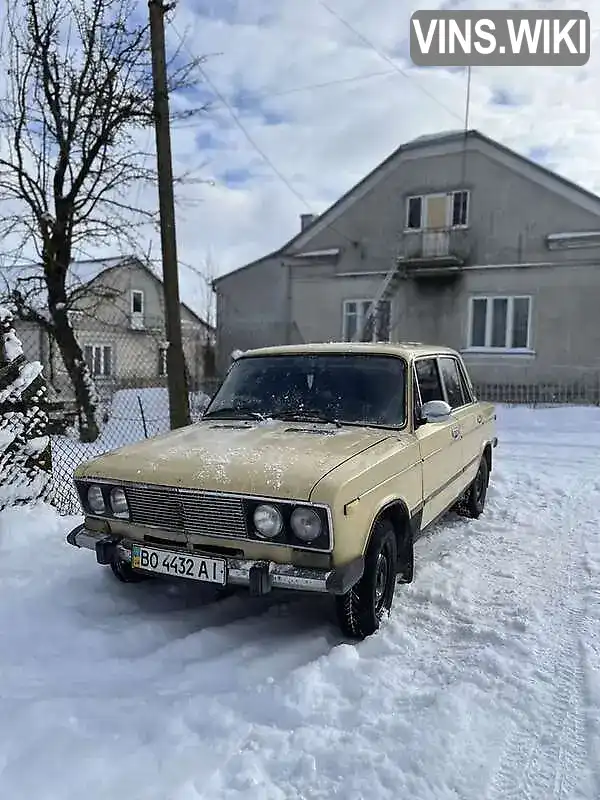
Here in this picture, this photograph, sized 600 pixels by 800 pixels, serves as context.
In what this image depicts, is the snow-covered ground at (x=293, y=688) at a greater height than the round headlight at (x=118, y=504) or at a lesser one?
lesser

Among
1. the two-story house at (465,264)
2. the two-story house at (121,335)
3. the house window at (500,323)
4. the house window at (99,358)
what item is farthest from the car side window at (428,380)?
the house window at (99,358)

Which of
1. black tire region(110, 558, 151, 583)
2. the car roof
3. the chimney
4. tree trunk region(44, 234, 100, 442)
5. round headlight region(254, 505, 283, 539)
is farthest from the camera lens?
the chimney

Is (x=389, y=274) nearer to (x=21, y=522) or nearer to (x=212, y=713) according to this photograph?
(x=21, y=522)

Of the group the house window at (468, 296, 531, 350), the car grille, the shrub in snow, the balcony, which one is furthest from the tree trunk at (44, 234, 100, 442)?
the house window at (468, 296, 531, 350)

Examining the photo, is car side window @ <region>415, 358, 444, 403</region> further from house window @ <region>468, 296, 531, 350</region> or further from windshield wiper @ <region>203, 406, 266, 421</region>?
house window @ <region>468, 296, 531, 350</region>

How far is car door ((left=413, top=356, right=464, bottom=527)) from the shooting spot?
14.9ft

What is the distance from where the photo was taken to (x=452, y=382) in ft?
19.0

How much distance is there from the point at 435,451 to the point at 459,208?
626 inches

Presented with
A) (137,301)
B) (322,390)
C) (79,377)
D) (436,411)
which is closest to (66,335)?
(79,377)

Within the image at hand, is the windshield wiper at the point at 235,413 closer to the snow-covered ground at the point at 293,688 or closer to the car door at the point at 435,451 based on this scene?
the car door at the point at 435,451

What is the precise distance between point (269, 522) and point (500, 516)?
3.98 metres

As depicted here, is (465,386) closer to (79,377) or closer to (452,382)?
(452,382)

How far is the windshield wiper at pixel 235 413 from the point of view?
4660 millimetres

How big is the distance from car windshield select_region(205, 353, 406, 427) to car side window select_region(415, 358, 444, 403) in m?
0.26
